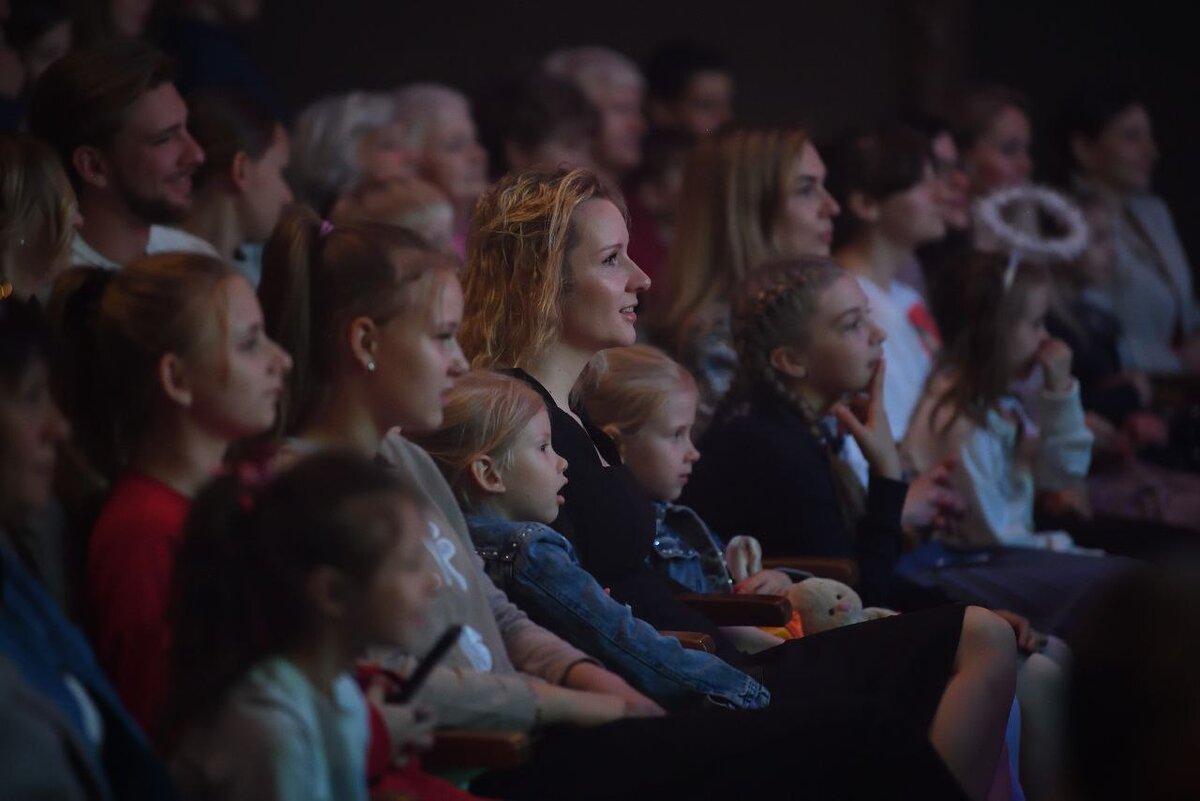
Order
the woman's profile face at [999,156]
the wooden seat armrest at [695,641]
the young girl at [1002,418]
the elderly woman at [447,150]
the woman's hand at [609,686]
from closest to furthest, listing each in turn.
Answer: the woman's hand at [609,686] < the wooden seat armrest at [695,641] < the young girl at [1002,418] < the elderly woman at [447,150] < the woman's profile face at [999,156]

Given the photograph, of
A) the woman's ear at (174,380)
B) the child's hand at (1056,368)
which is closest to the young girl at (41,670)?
the woman's ear at (174,380)

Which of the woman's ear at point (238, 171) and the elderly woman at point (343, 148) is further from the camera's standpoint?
the elderly woman at point (343, 148)

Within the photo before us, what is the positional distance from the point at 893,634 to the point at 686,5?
4.56 metres

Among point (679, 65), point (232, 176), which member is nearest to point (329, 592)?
point (232, 176)

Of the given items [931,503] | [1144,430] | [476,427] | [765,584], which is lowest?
[1144,430]

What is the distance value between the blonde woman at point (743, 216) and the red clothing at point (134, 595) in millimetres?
2224

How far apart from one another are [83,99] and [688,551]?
1381 millimetres

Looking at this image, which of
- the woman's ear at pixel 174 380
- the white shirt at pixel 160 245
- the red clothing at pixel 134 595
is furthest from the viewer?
the white shirt at pixel 160 245

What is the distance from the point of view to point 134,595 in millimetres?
1930

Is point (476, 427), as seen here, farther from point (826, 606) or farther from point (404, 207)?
point (404, 207)

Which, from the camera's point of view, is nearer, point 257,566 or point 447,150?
point 257,566

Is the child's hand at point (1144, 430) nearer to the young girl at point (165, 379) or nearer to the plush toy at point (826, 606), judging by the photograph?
the plush toy at point (826, 606)

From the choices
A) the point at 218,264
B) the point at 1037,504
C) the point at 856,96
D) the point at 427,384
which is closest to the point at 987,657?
the point at 427,384

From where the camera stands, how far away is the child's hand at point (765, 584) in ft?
10.2
